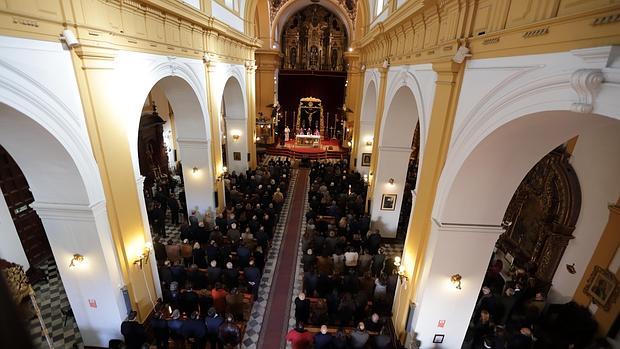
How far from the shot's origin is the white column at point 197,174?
426 inches

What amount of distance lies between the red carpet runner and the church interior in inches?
2.0

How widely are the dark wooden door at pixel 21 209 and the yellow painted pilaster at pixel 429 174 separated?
966 cm

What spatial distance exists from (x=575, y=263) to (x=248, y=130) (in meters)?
13.3

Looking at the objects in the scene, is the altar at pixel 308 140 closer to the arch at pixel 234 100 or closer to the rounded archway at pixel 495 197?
the arch at pixel 234 100

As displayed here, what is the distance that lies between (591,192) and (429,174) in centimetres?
412

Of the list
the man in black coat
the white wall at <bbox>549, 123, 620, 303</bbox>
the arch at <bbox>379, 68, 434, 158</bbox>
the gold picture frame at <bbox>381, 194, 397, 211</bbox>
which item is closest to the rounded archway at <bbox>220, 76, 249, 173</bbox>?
the arch at <bbox>379, 68, 434, 158</bbox>

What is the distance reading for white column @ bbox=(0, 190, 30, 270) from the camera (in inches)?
317

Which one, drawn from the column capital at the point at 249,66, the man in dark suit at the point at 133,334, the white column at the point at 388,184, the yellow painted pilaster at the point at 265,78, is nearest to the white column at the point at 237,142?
the column capital at the point at 249,66

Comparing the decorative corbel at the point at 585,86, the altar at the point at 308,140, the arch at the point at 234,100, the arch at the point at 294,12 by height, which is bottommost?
the altar at the point at 308,140

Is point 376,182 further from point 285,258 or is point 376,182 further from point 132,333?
point 132,333

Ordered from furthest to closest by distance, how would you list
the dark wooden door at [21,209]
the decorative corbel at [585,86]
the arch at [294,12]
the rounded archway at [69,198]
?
1. the arch at [294,12]
2. the dark wooden door at [21,209]
3. the rounded archway at [69,198]
4. the decorative corbel at [585,86]

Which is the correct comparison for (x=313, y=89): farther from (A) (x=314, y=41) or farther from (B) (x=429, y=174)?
(B) (x=429, y=174)

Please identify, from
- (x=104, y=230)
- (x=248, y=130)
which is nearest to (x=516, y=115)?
(x=104, y=230)

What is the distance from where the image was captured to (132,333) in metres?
6.21
